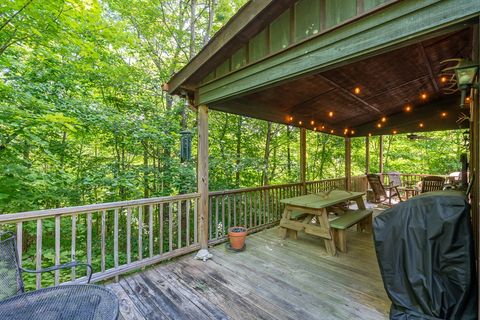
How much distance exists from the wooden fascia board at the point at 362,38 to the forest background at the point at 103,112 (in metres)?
2.81

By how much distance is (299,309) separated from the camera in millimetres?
2219

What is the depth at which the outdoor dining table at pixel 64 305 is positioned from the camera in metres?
1.32

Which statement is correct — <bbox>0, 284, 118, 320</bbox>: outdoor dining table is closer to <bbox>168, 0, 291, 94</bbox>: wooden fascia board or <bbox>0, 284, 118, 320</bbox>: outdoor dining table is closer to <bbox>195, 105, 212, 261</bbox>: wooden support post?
<bbox>195, 105, 212, 261</bbox>: wooden support post

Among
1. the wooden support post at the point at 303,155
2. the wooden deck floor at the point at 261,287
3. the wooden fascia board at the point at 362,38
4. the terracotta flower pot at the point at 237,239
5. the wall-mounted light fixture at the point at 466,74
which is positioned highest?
the wooden fascia board at the point at 362,38

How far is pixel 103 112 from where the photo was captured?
13.7 feet

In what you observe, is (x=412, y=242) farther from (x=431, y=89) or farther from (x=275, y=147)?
(x=275, y=147)

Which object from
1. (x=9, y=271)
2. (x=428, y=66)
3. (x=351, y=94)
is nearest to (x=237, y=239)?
(x=9, y=271)

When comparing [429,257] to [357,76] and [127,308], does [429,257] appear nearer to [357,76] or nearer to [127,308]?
[127,308]

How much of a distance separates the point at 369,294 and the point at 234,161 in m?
4.32

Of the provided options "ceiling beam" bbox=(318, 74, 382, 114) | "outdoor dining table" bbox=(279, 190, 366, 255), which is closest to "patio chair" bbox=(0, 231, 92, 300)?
"outdoor dining table" bbox=(279, 190, 366, 255)

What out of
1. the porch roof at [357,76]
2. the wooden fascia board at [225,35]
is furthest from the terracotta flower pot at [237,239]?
the wooden fascia board at [225,35]

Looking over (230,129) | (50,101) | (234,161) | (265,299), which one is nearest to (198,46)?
(230,129)

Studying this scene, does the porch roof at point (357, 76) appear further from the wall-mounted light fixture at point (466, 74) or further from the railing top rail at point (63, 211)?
the railing top rail at point (63, 211)

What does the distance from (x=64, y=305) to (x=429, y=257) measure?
2.71m
